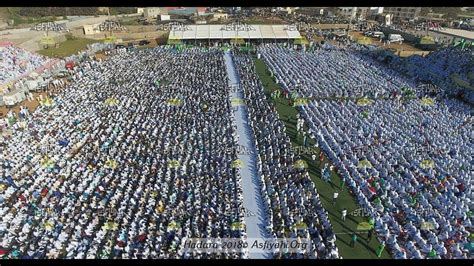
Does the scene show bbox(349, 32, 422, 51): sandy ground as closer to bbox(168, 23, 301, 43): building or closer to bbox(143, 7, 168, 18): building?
bbox(168, 23, 301, 43): building

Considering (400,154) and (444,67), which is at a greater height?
(444,67)

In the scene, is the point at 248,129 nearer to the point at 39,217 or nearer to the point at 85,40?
the point at 39,217

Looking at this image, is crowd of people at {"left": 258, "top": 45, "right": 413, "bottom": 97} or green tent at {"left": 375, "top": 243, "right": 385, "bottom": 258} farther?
crowd of people at {"left": 258, "top": 45, "right": 413, "bottom": 97}

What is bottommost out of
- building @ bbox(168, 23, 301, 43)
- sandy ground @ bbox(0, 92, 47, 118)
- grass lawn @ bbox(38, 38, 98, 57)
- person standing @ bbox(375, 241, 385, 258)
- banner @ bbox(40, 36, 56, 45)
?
person standing @ bbox(375, 241, 385, 258)

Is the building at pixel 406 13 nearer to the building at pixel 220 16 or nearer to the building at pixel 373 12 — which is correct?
the building at pixel 373 12

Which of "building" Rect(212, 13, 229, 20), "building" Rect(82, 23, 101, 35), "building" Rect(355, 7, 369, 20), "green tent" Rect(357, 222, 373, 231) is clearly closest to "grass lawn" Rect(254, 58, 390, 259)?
"green tent" Rect(357, 222, 373, 231)

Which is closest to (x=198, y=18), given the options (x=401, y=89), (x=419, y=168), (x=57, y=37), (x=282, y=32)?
(x=282, y=32)

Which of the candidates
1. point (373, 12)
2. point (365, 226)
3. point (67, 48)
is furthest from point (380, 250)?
point (373, 12)

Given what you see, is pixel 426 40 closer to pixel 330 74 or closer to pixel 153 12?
pixel 330 74
